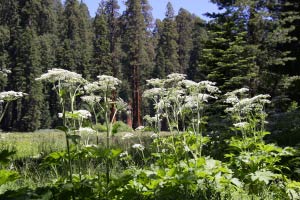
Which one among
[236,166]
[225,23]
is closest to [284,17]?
[225,23]

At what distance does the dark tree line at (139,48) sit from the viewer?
680 inches

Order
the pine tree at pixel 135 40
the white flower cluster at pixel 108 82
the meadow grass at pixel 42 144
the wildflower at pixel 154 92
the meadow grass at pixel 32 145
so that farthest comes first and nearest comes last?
the pine tree at pixel 135 40
the meadow grass at pixel 32 145
the meadow grass at pixel 42 144
the wildflower at pixel 154 92
the white flower cluster at pixel 108 82

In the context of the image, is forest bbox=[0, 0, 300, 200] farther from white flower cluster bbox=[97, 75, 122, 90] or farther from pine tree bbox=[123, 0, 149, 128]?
pine tree bbox=[123, 0, 149, 128]

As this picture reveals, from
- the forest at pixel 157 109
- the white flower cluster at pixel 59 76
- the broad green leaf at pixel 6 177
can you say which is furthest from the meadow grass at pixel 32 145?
the broad green leaf at pixel 6 177

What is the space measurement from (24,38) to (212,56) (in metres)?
35.9

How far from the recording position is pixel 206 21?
18203 millimetres

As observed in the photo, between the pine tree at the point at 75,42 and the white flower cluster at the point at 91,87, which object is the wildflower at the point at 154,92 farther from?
the pine tree at the point at 75,42

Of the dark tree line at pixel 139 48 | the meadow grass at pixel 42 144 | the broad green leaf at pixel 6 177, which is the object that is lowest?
the meadow grass at pixel 42 144


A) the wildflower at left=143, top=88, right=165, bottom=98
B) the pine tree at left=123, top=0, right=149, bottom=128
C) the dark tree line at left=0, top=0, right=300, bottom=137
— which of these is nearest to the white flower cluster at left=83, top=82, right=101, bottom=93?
the wildflower at left=143, top=88, right=165, bottom=98

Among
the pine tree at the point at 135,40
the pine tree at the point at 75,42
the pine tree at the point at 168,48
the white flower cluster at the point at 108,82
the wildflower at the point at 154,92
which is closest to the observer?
the white flower cluster at the point at 108,82

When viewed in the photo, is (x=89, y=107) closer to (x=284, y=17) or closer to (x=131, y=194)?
(x=131, y=194)

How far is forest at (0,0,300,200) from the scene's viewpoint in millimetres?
3438

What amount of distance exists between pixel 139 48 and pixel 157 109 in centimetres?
4175

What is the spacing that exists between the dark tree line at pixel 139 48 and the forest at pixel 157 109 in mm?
109
